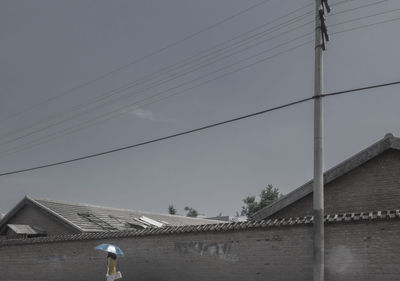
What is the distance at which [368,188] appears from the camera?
14.0m

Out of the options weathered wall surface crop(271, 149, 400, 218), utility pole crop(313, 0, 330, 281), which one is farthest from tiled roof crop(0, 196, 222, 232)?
utility pole crop(313, 0, 330, 281)

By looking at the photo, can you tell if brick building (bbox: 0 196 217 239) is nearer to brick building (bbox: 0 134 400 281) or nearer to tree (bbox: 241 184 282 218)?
brick building (bbox: 0 134 400 281)

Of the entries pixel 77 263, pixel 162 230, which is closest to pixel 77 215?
pixel 77 263

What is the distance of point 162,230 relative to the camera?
15.3 meters

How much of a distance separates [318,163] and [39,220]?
18.9 meters

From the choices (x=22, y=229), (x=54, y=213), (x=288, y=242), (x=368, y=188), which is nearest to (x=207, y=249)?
(x=288, y=242)

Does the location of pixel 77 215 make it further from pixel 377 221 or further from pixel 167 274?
pixel 377 221

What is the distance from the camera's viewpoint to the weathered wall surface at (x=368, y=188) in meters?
13.6

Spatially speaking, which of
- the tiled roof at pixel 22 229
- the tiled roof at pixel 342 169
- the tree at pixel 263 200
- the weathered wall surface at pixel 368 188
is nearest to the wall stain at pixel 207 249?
the tiled roof at pixel 342 169

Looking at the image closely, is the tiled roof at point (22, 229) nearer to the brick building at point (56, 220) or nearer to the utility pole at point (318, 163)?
the brick building at point (56, 220)

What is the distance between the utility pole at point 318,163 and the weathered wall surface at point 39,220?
1547cm

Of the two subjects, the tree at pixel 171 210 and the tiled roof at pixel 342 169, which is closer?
the tiled roof at pixel 342 169

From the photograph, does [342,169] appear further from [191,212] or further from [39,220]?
[191,212]

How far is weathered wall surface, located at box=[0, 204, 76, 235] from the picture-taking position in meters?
23.3
